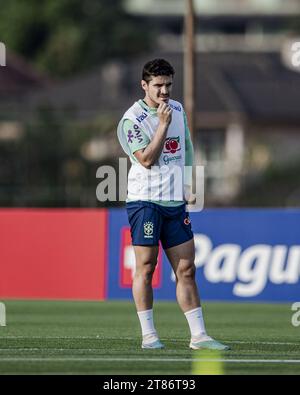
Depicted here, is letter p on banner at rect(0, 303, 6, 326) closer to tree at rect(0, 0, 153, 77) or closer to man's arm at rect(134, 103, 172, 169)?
man's arm at rect(134, 103, 172, 169)

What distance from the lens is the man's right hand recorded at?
35.5 ft

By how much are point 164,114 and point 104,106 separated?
48.0 m

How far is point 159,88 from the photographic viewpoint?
36.0 feet

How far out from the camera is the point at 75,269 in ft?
65.7

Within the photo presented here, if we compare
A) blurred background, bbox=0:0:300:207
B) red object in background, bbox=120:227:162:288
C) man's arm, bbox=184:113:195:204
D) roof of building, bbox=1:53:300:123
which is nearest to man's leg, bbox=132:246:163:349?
man's arm, bbox=184:113:195:204

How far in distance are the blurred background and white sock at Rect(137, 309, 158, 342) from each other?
17392 millimetres

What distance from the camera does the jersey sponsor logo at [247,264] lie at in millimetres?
19375

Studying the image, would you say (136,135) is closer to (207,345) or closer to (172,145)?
(172,145)

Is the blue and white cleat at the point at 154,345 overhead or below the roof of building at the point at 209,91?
below

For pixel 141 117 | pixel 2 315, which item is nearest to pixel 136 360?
pixel 141 117

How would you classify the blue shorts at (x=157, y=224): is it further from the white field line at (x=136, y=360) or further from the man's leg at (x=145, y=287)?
the white field line at (x=136, y=360)

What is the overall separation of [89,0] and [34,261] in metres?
61.9

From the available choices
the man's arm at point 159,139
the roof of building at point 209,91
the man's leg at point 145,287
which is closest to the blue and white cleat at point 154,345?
the man's leg at point 145,287
